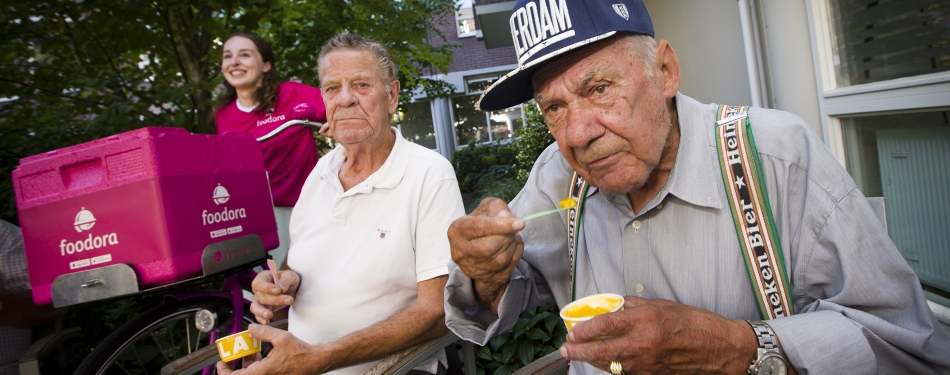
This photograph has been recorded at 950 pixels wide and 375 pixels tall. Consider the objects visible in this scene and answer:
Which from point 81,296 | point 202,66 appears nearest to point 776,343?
point 81,296

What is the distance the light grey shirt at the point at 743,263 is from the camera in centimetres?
121

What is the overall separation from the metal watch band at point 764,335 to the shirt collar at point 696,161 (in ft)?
0.97

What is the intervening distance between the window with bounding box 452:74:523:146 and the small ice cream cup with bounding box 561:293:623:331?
53.5 ft

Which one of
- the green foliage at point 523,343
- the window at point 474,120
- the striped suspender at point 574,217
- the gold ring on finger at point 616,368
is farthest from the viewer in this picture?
the window at point 474,120

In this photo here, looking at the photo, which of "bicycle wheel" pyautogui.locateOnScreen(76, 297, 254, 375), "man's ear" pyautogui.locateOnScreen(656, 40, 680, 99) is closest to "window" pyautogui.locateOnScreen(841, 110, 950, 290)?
"man's ear" pyautogui.locateOnScreen(656, 40, 680, 99)

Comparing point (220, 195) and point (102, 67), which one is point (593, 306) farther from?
point (102, 67)

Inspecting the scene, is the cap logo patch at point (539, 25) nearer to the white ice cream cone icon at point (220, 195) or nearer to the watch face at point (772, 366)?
the watch face at point (772, 366)

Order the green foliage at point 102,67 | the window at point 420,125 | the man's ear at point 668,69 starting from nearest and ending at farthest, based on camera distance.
→ 1. the man's ear at point 668,69
2. the green foliage at point 102,67
3. the window at point 420,125

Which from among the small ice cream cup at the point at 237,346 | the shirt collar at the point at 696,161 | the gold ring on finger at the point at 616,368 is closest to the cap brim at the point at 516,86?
the shirt collar at the point at 696,161

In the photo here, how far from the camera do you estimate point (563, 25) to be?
4.47ft

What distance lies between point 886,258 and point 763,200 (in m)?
0.27

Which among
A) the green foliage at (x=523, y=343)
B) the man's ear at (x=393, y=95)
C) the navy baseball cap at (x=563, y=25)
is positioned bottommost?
the green foliage at (x=523, y=343)

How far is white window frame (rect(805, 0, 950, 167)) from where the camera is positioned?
6.10 feet

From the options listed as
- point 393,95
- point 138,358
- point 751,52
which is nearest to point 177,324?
point 138,358
